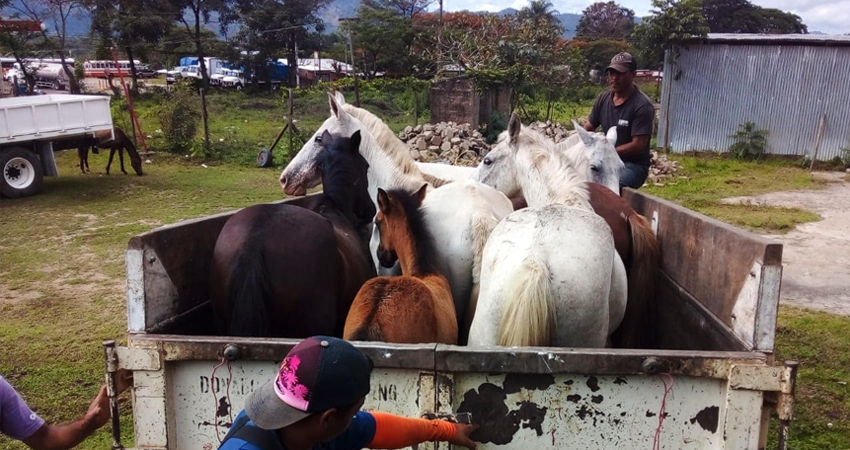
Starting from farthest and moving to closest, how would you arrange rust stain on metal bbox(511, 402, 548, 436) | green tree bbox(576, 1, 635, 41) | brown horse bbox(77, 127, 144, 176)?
1. green tree bbox(576, 1, 635, 41)
2. brown horse bbox(77, 127, 144, 176)
3. rust stain on metal bbox(511, 402, 548, 436)

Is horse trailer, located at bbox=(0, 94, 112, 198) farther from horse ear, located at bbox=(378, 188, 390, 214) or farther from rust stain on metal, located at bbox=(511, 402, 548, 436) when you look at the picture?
rust stain on metal, located at bbox=(511, 402, 548, 436)

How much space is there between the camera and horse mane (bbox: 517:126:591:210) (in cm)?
294

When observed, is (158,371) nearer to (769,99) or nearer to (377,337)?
(377,337)

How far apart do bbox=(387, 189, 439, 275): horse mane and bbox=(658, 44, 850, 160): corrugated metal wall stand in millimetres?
14974

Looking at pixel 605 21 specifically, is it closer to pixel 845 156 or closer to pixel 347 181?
pixel 845 156

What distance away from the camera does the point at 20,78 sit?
26312 mm

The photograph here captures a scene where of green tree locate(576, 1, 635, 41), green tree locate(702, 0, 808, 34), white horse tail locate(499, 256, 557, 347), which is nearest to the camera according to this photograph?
white horse tail locate(499, 256, 557, 347)

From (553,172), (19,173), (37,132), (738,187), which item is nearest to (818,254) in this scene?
(738,187)

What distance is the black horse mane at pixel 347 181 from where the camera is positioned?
363 cm

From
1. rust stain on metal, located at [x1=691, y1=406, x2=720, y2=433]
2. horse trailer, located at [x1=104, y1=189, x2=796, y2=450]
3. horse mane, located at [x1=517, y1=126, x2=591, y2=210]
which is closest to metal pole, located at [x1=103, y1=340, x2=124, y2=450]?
horse trailer, located at [x1=104, y1=189, x2=796, y2=450]

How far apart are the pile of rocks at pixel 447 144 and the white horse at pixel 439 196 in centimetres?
843

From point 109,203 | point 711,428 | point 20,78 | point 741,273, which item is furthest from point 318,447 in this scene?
point 20,78

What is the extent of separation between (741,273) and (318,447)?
1.48m

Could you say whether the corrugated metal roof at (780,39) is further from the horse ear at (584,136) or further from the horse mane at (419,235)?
the horse mane at (419,235)
